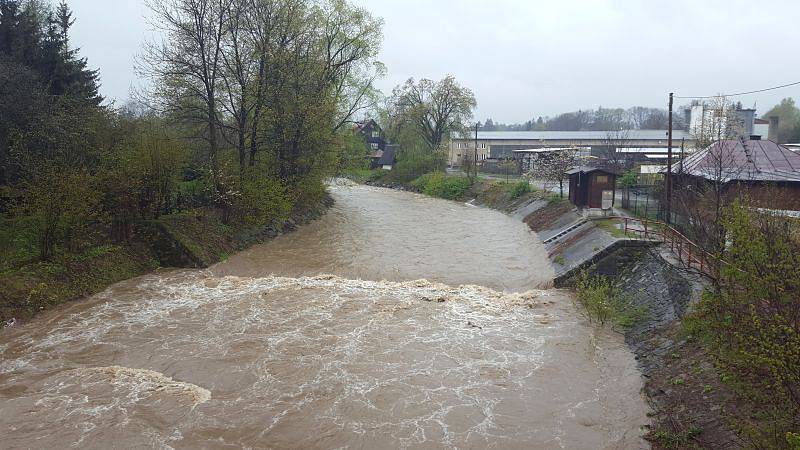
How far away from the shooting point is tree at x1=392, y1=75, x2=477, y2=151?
197ft

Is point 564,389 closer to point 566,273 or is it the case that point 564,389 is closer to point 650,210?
point 566,273

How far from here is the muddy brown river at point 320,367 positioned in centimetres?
852

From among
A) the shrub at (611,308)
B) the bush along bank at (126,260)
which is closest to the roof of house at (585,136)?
the bush along bank at (126,260)

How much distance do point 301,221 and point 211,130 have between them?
276 inches

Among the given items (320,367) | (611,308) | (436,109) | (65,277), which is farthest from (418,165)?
(320,367)

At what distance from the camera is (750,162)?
21531 mm

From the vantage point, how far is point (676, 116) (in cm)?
10081

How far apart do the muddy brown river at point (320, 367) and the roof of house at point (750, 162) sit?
9.03m

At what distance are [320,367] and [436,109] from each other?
53.8 metres

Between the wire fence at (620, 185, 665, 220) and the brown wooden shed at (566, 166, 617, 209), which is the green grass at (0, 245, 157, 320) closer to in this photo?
the brown wooden shed at (566, 166, 617, 209)

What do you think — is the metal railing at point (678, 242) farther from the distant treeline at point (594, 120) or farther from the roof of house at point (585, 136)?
the distant treeline at point (594, 120)

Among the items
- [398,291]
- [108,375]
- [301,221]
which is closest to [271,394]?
[108,375]

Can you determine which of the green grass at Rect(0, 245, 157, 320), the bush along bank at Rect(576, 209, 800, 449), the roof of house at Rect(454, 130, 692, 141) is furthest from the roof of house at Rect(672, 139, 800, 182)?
the roof of house at Rect(454, 130, 692, 141)

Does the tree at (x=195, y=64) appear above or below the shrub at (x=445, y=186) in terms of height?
above
